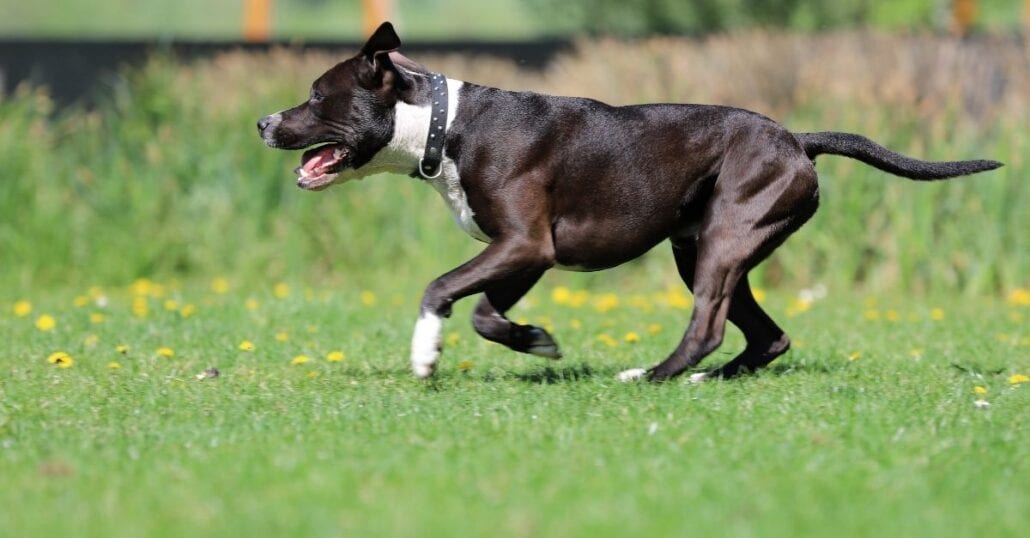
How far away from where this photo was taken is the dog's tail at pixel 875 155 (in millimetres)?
6684

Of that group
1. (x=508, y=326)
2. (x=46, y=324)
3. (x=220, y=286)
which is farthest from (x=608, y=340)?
(x=220, y=286)

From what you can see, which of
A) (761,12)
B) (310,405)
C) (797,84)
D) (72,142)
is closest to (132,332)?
(310,405)

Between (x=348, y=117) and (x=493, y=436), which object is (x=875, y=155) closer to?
(x=348, y=117)

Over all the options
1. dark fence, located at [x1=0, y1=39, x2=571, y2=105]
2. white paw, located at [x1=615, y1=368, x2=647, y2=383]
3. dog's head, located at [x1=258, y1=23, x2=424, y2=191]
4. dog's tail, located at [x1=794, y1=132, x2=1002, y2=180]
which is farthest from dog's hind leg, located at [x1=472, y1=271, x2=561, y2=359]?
dark fence, located at [x1=0, y1=39, x2=571, y2=105]

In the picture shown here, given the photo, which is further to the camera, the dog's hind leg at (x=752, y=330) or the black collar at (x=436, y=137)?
the dog's hind leg at (x=752, y=330)

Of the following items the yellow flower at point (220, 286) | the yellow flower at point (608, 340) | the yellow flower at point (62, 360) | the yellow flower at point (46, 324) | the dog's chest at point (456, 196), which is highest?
the dog's chest at point (456, 196)

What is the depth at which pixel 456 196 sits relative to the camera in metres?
6.44

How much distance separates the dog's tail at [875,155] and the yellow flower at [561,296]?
3.68 m

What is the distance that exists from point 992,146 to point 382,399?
6693 millimetres

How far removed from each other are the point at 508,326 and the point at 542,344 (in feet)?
0.59

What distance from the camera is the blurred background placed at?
11062 millimetres

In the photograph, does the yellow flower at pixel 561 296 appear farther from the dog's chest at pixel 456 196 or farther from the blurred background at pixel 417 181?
the dog's chest at pixel 456 196

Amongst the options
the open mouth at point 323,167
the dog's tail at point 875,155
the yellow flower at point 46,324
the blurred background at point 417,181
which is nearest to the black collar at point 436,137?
the open mouth at point 323,167

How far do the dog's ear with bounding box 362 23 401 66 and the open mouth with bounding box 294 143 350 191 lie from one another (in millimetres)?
440
